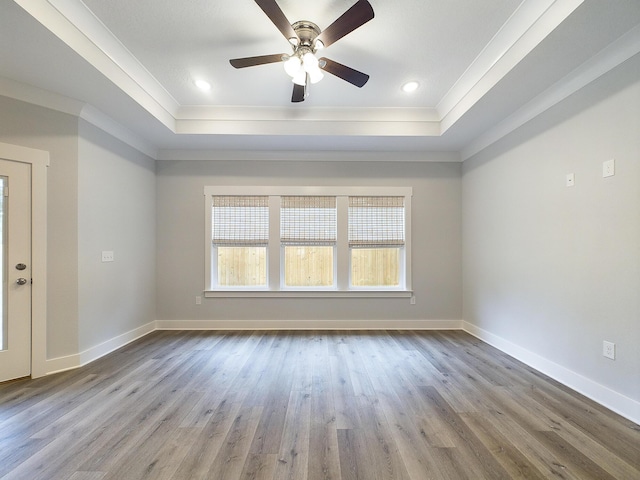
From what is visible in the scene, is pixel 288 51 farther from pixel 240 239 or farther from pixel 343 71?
pixel 240 239

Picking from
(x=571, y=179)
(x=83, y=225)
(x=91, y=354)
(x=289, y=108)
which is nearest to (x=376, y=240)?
(x=289, y=108)

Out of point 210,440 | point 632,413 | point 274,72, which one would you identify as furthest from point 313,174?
point 632,413

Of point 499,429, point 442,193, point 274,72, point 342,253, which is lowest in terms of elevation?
point 499,429

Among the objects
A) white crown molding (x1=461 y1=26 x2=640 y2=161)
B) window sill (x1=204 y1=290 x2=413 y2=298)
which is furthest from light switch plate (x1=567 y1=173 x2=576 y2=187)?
window sill (x1=204 y1=290 x2=413 y2=298)

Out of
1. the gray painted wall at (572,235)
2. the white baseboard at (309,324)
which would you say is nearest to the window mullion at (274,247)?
the white baseboard at (309,324)

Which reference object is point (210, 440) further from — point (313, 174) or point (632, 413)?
point (313, 174)

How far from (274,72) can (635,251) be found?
3.36 m

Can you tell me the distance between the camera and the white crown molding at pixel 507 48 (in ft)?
6.49

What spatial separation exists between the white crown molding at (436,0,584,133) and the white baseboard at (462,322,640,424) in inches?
106

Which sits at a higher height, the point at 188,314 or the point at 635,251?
the point at 635,251

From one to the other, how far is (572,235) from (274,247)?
137 inches

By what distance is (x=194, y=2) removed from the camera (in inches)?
81.9

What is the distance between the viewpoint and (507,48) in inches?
94.6

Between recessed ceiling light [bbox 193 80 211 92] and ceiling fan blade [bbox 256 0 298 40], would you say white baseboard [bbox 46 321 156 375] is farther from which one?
ceiling fan blade [bbox 256 0 298 40]
